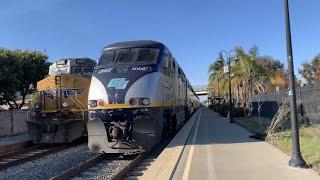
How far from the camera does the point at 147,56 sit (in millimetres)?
16625

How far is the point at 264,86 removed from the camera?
57656 mm

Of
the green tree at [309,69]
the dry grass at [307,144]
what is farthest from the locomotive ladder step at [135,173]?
the green tree at [309,69]

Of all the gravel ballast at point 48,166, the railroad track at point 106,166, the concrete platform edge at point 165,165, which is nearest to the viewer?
the concrete platform edge at point 165,165

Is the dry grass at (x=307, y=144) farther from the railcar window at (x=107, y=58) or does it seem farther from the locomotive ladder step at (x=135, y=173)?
the railcar window at (x=107, y=58)

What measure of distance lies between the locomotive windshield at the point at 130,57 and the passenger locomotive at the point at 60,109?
4056 millimetres

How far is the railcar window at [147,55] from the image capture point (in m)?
16.5

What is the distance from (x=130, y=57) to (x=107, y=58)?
2.81ft

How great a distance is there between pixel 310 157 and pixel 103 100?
644cm

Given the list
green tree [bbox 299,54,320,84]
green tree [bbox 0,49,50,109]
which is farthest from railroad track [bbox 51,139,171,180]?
green tree [bbox 299,54,320,84]

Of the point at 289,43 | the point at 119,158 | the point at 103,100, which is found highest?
the point at 289,43

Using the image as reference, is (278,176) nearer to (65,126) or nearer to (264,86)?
(65,126)

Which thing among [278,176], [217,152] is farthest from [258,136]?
[278,176]

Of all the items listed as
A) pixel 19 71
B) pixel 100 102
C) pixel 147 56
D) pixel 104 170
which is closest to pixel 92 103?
pixel 100 102

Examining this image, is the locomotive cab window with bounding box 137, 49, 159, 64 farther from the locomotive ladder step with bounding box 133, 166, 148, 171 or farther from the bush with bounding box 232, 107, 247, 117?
the bush with bounding box 232, 107, 247, 117
